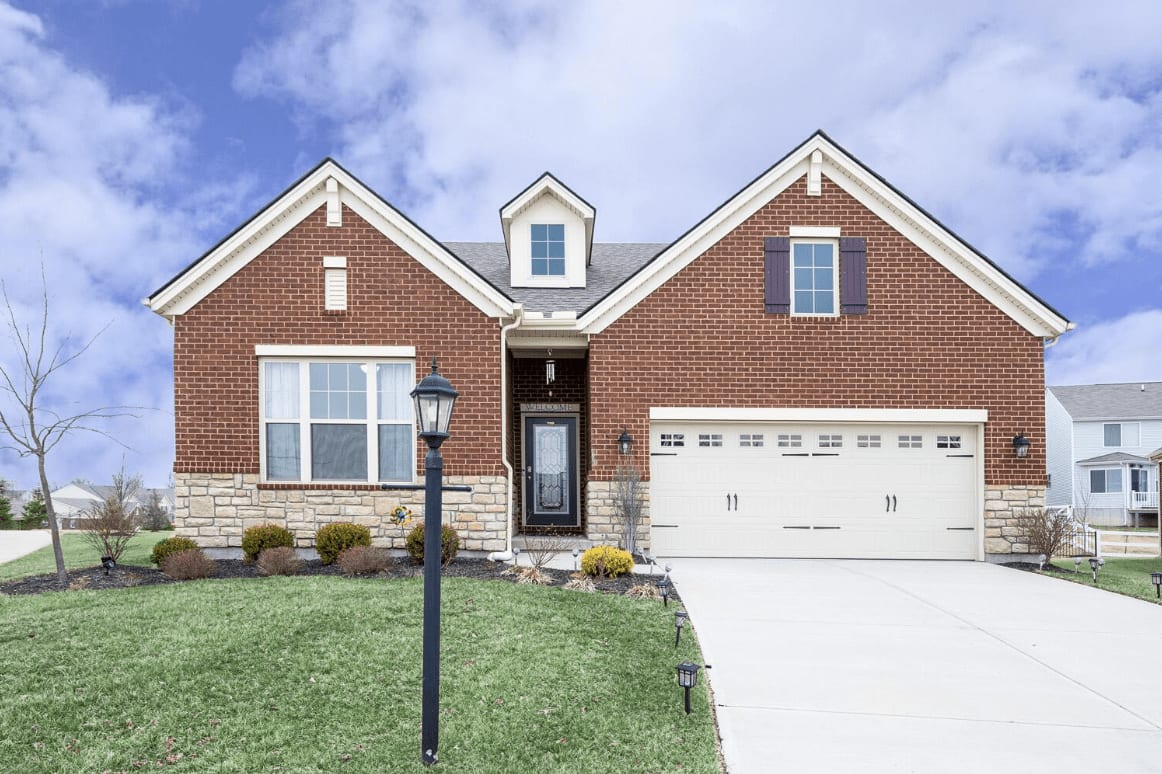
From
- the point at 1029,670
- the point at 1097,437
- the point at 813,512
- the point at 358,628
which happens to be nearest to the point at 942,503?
the point at 813,512

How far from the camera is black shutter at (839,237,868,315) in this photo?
1283cm

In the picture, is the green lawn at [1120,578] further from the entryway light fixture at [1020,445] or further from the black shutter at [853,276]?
the black shutter at [853,276]

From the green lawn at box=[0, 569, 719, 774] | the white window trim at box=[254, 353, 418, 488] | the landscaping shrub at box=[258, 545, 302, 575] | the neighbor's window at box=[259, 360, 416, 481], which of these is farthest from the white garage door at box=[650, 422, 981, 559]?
the landscaping shrub at box=[258, 545, 302, 575]

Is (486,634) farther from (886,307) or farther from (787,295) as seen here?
(886,307)

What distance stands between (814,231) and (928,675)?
8313 millimetres

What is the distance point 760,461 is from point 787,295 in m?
2.90

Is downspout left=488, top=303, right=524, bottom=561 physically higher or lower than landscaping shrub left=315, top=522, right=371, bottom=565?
higher

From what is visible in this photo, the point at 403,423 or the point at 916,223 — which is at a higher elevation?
the point at 916,223

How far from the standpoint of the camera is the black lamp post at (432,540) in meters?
4.90

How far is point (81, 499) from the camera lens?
105 feet

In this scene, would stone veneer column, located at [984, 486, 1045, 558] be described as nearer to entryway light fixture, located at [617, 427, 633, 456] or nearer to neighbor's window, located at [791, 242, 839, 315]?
neighbor's window, located at [791, 242, 839, 315]

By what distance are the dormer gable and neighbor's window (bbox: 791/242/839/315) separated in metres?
4.14

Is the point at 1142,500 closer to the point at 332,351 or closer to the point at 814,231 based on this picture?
the point at 814,231

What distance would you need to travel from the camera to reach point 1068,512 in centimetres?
1355
